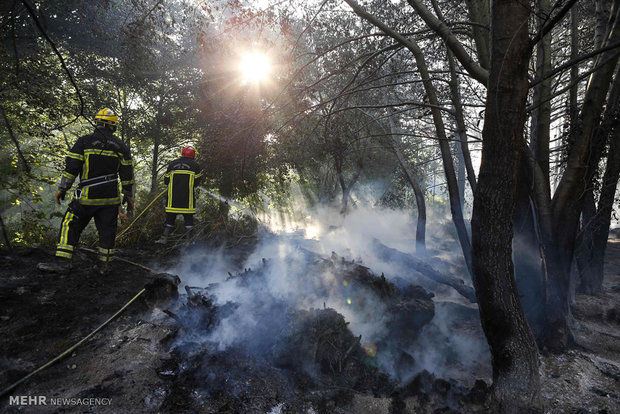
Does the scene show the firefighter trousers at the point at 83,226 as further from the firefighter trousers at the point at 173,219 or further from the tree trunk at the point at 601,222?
the tree trunk at the point at 601,222

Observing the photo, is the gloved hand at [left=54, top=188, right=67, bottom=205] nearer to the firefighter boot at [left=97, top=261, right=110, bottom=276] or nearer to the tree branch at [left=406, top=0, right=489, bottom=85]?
the firefighter boot at [left=97, top=261, right=110, bottom=276]

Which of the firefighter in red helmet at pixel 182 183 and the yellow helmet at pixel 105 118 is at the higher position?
the yellow helmet at pixel 105 118

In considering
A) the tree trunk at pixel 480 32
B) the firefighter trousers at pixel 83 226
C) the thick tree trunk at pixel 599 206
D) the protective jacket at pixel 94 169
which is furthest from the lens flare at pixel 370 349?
the protective jacket at pixel 94 169

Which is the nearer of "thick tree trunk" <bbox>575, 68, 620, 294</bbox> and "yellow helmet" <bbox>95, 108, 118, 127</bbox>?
"thick tree trunk" <bbox>575, 68, 620, 294</bbox>

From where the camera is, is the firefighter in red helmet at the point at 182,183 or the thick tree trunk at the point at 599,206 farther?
the firefighter in red helmet at the point at 182,183

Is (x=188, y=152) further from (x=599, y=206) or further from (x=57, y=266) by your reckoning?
(x=599, y=206)

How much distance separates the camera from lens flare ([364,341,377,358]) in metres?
3.60

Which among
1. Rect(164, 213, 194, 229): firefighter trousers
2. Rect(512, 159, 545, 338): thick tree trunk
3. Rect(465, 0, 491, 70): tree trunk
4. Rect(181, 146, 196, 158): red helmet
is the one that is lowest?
Rect(512, 159, 545, 338): thick tree trunk

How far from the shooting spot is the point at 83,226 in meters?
4.46

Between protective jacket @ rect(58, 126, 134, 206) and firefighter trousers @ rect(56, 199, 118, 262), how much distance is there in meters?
0.12

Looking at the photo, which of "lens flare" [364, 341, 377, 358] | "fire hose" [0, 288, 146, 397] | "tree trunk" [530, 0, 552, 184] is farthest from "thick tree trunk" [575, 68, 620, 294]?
"fire hose" [0, 288, 146, 397]

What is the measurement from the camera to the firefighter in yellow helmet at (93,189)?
4301mm

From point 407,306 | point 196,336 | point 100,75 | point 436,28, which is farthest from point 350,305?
point 100,75

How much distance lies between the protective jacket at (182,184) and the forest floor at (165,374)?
2.47m
